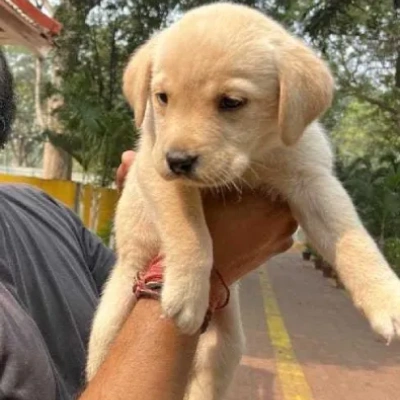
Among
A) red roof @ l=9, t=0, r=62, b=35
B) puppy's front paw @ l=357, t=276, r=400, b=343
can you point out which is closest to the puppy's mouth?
puppy's front paw @ l=357, t=276, r=400, b=343

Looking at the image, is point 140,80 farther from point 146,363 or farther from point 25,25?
point 25,25

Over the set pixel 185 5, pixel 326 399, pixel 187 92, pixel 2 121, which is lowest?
pixel 326 399

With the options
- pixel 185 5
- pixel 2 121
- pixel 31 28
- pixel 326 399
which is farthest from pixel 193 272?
pixel 185 5

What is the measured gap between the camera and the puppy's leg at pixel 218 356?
8.88ft

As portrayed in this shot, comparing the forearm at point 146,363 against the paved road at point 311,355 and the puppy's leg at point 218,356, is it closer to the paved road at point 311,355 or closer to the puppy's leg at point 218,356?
the puppy's leg at point 218,356

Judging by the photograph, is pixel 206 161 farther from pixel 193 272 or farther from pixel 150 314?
pixel 150 314

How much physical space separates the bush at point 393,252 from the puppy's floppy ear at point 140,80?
11741 millimetres

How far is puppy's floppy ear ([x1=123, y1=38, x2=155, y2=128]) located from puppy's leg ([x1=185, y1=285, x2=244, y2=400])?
2.39 feet

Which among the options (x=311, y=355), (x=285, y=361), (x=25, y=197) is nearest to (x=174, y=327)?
(x=25, y=197)

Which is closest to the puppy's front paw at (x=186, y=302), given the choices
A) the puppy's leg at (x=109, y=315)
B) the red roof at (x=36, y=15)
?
the puppy's leg at (x=109, y=315)

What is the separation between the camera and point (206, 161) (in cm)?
219

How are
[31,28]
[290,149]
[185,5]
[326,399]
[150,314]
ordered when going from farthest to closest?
1. [185,5]
2. [31,28]
3. [326,399]
4. [290,149]
5. [150,314]

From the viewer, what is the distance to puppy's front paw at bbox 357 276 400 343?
7.29 feet

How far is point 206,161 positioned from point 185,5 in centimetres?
1346
